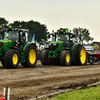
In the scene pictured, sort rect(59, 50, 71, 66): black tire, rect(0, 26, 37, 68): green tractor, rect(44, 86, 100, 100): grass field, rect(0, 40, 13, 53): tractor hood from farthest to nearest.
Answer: rect(59, 50, 71, 66): black tire → rect(0, 40, 13, 53): tractor hood → rect(0, 26, 37, 68): green tractor → rect(44, 86, 100, 100): grass field

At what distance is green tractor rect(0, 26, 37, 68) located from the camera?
1394cm

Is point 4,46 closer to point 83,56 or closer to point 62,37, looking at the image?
point 62,37

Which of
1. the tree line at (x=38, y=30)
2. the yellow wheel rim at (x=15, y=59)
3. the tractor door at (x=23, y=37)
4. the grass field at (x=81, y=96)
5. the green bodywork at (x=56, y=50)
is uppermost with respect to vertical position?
the tree line at (x=38, y=30)

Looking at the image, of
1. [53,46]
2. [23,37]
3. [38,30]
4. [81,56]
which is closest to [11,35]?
[23,37]

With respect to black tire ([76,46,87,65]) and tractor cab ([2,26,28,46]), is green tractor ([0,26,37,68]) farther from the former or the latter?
black tire ([76,46,87,65])

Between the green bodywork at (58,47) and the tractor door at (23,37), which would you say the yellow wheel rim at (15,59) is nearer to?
the tractor door at (23,37)

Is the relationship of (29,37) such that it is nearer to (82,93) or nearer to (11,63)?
(11,63)

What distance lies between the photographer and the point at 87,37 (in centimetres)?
6316

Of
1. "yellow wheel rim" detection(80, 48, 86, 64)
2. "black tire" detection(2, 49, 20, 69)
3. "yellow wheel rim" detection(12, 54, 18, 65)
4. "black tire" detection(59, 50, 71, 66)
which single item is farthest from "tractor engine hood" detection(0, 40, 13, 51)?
"yellow wheel rim" detection(80, 48, 86, 64)

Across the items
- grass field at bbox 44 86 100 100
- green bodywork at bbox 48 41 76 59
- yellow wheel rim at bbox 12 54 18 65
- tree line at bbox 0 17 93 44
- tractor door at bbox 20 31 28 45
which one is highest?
tree line at bbox 0 17 93 44

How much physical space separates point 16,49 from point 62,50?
4300 millimetres

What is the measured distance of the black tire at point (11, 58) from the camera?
13742mm

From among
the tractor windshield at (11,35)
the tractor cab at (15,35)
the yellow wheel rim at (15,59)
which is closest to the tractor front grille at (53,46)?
the tractor cab at (15,35)

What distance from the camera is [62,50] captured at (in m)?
17.7
